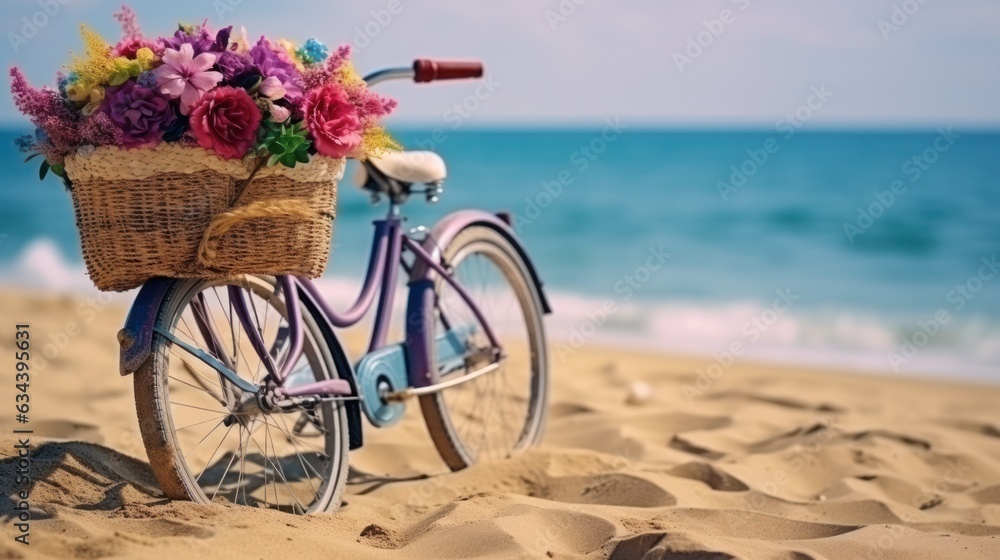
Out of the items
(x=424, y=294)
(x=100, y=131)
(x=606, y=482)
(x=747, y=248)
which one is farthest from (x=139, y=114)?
(x=747, y=248)

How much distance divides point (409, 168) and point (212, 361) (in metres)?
1.27

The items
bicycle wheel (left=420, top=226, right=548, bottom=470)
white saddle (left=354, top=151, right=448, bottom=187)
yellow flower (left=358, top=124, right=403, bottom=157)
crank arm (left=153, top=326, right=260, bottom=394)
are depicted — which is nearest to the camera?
crank arm (left=153, top=326, right=260, bottom=394)

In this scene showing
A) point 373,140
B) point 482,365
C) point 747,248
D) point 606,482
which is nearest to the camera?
point 373,140

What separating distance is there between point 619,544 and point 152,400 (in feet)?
4.32

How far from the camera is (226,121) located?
8.80 feet

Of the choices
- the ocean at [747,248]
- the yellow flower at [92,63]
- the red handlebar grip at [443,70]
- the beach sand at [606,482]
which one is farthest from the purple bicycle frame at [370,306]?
the ocean at [747,248]

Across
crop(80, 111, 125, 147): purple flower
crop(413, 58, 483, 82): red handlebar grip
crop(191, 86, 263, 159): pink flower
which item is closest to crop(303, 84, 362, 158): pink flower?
crop(191, 86, 263, 159): pink flower

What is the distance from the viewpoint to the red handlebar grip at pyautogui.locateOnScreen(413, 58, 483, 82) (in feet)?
12.2

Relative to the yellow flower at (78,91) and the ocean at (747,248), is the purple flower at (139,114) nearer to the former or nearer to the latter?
the yellow flower at (78,91)

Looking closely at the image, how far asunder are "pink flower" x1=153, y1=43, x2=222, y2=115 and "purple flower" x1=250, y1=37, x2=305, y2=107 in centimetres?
13

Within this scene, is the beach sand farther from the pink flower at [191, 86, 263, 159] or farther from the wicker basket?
the pink flower at [191, 86, 263, 159]

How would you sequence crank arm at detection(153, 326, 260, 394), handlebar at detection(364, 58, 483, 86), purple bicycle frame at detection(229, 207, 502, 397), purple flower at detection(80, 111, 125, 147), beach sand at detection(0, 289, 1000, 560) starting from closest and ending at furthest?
1. purple flower at detection(80, 111, 125, 147)
2. beach sand at detection(0, 289, 1000, 560)
3. crank arm at detection(153, 326, 260, 394)
4. purple bicycle frame at detection(229, 207, 502, 397)
5. handlebar at detection(364, 58, 483, 86)

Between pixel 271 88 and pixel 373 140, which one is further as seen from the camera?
pixel 373 140

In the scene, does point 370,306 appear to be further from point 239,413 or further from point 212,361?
point 212,361
